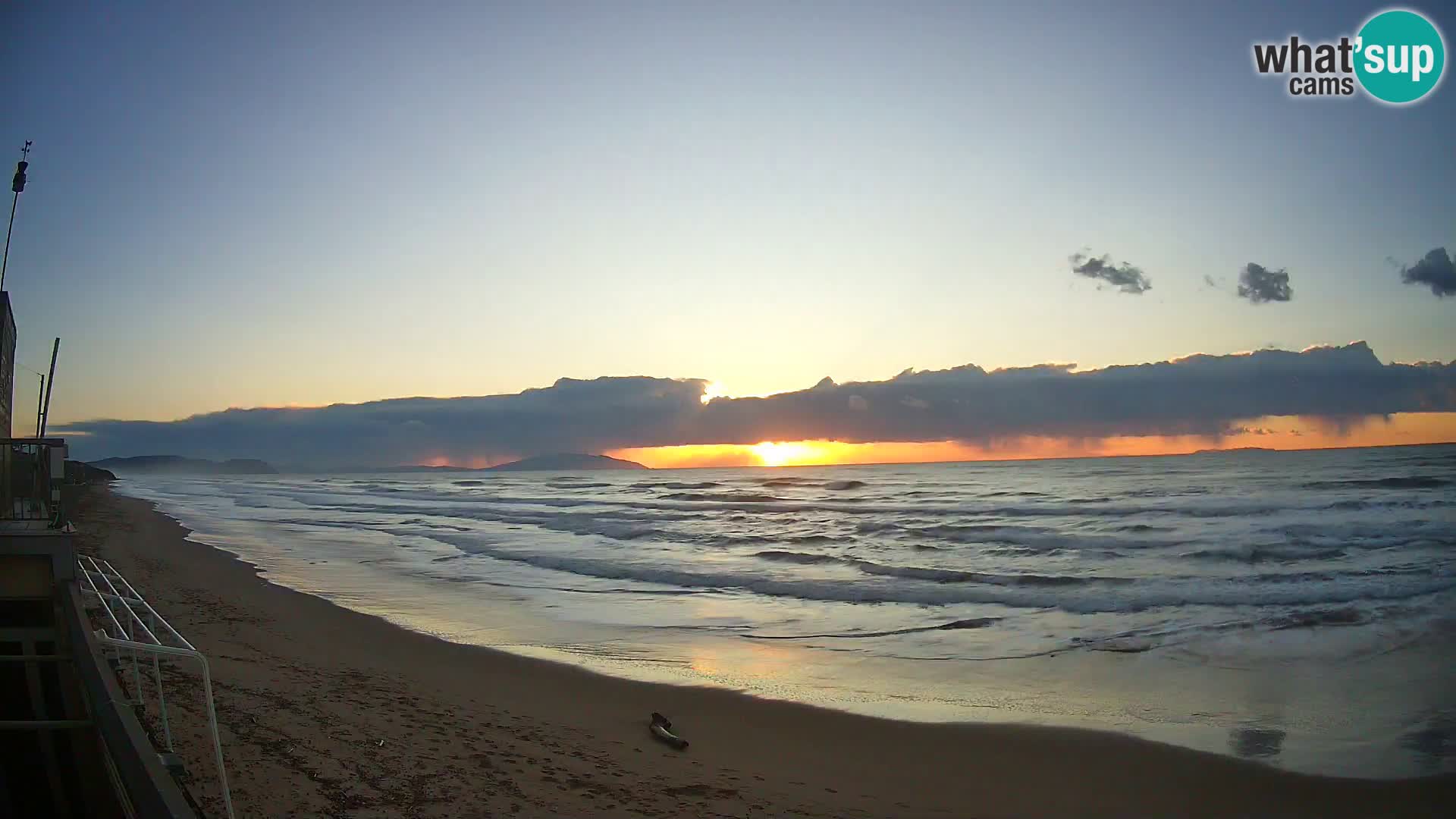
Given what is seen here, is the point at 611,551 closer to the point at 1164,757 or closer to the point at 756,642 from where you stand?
the point at 756,642

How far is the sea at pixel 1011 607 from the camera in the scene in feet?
32.2

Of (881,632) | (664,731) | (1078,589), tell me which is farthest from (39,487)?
(1078,589)

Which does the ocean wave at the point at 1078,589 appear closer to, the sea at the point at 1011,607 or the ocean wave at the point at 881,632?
the sea at the point at 1011,607

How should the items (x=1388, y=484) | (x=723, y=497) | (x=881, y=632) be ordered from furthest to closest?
(x=723, y=497) < (x=1388, y=484) < (x=881, y=632)

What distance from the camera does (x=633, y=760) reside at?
780cm

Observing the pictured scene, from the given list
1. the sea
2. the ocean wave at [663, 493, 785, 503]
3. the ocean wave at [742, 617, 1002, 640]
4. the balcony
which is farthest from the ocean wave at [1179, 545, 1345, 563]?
the ocean wave at [663, 493, 785, 503]

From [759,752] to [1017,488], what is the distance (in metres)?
62.0

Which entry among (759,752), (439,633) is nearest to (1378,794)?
(759,752)

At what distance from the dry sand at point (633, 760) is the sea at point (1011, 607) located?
2.23 feet

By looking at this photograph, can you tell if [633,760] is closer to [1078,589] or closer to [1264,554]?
[1078,589]

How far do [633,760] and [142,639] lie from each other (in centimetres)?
720

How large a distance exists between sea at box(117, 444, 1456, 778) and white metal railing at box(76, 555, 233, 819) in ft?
13.6

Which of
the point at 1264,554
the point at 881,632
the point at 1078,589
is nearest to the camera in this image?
the point at 881,632

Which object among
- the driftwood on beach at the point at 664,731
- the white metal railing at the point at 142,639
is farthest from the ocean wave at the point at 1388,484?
the white metal railing at the point at 142,639
